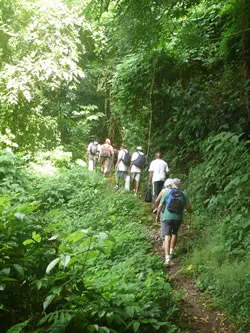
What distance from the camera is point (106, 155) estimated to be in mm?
15469

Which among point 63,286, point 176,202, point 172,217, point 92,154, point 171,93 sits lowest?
point 92,154

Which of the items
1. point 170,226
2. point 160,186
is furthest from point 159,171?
point 170,226

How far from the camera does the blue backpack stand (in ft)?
24.3

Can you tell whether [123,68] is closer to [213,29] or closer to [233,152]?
[213,29]

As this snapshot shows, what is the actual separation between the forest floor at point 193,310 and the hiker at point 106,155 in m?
8.66

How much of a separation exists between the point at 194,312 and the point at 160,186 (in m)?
5.47

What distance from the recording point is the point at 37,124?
16578 mm

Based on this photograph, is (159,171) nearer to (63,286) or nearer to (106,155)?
(106,155)

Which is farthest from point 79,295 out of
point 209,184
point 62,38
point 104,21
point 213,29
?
point 104,21

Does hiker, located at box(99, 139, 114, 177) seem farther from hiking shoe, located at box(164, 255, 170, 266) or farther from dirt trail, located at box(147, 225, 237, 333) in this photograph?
dirt trail, located at box(147, 225, 237, 333)

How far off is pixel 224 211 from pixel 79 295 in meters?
5.60

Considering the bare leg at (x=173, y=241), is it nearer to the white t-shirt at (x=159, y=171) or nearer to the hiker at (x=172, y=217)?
the hiker at (x=172, y=217)

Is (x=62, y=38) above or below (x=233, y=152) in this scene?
above

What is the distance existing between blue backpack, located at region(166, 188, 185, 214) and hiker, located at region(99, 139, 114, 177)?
8.16 m
